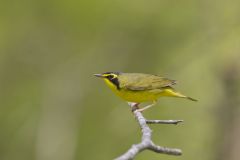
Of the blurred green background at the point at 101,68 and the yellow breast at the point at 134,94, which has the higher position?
the yellow breast at the point at 134,94

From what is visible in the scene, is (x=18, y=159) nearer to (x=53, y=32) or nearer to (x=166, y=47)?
(x=53, y=32)

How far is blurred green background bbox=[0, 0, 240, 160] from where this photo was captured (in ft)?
35.6

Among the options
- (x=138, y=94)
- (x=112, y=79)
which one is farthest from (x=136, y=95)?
(x=112, y=79)

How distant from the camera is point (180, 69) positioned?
1112cm

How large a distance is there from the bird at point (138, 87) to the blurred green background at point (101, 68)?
4.35 meters

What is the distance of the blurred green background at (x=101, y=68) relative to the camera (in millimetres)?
10859

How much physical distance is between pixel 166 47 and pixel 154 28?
39 centimetres

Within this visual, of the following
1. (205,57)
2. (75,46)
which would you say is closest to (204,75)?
(205,57)

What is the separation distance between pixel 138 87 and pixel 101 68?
7.31 meters

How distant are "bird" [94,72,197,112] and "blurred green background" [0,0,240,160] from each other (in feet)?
14.3

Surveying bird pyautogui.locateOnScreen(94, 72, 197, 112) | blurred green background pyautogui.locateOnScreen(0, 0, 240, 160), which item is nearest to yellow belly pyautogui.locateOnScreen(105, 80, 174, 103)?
bird pyautogui.locateOnScreen(94, 72, 197, 112)

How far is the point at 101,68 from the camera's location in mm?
12750

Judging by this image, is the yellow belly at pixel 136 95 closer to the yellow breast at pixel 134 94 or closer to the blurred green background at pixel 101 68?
the yellow breast at pixel 134 94

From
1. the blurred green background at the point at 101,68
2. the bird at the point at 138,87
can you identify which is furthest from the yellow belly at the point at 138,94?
the blurred green background at the point at 101,68
